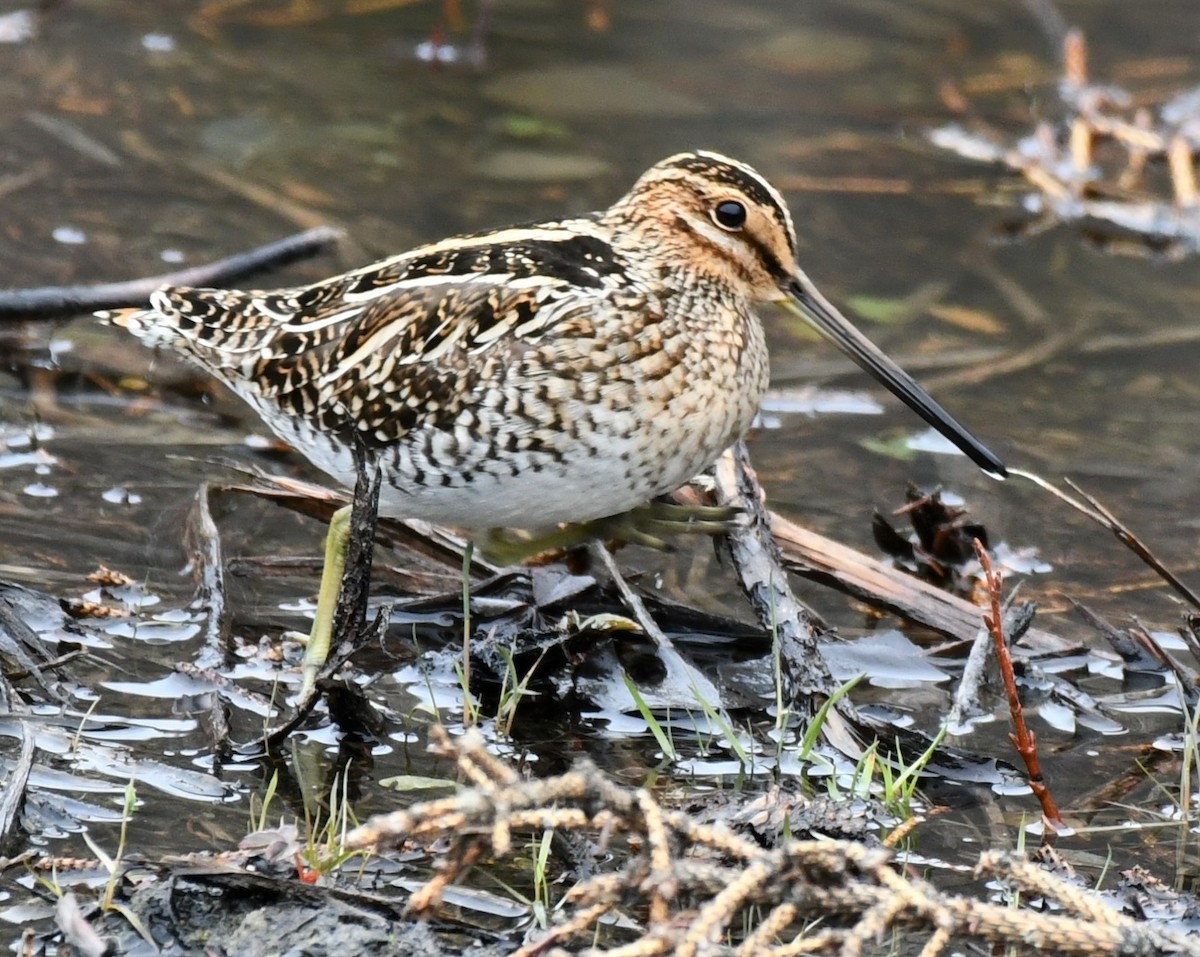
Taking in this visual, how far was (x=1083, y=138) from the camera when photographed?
8.27 metres

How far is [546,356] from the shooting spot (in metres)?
4.18

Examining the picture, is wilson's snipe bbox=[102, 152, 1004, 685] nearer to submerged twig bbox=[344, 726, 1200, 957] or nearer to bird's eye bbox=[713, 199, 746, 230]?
bird's eye bbox=[713, 199, 746, 230]

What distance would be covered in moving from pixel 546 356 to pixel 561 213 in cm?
338

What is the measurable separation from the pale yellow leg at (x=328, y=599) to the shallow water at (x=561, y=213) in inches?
7.9

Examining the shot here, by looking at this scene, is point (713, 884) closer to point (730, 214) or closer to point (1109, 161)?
point (730, 214)

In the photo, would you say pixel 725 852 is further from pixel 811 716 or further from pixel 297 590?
pixel 297 590

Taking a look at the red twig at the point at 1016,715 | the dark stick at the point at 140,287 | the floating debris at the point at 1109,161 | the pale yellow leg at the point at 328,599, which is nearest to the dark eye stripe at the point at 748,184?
the red twig at the point at 1016,715

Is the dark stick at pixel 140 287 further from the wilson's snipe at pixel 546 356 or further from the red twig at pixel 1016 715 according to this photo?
the red twig at pixel 1016 715

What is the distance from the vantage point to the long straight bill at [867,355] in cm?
459

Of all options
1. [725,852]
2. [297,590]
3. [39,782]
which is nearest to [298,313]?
[297,590]

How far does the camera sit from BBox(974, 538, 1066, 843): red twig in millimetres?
3488

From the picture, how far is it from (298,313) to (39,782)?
1.45 m

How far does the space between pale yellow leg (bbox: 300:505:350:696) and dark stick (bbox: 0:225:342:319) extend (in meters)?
1.46

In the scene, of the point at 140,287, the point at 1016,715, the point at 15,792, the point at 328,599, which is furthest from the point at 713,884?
the point at 140,287
